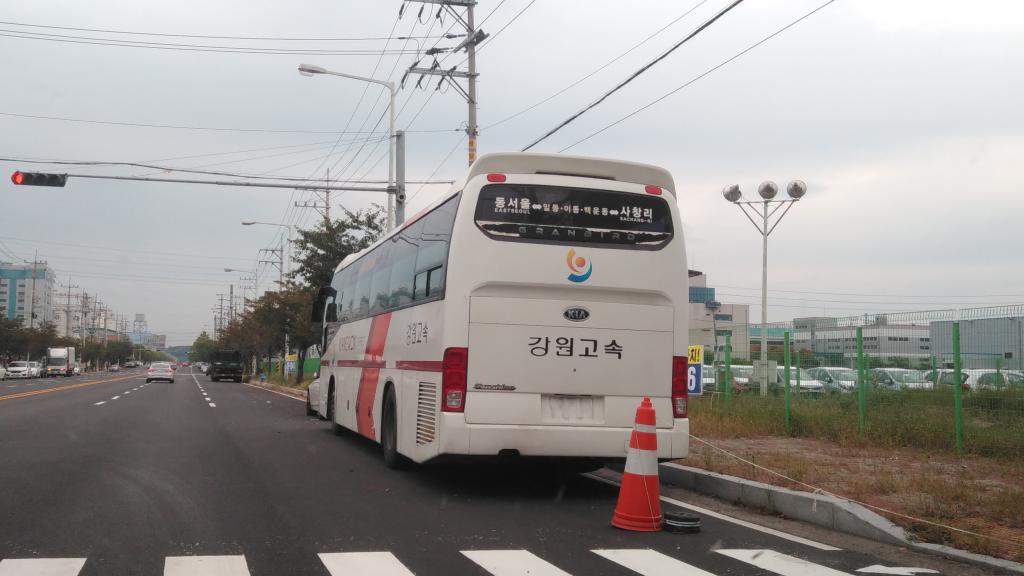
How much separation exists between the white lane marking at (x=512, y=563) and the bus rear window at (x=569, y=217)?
11.7ft

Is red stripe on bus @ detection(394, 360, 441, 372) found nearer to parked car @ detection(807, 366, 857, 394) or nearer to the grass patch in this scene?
the grass patch

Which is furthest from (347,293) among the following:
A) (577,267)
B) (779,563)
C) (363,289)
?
(779,563)

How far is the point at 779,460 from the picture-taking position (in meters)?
10.9

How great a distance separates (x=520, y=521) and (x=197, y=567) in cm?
301

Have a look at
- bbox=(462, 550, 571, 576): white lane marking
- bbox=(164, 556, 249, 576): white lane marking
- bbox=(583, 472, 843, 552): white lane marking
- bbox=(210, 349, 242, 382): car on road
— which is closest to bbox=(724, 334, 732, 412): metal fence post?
bbox=(583, 472, 843, 552): white lane marking

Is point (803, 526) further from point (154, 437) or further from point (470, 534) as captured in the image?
point (154, 437)

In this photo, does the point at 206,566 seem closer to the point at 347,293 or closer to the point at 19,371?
the point at 347,293

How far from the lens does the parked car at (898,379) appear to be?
12.6 meters

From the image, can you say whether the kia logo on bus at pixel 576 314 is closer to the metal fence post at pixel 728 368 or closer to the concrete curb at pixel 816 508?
the concrete curb at pixel 816 508

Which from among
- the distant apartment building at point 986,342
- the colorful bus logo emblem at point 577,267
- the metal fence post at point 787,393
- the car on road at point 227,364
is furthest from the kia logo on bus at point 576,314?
the car on road at point 227,364

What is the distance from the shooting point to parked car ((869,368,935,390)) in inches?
496

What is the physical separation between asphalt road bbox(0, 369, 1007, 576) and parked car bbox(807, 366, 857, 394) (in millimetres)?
5437

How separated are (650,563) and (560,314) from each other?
133 inches

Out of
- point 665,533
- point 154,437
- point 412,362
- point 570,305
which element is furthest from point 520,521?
point 154,437
